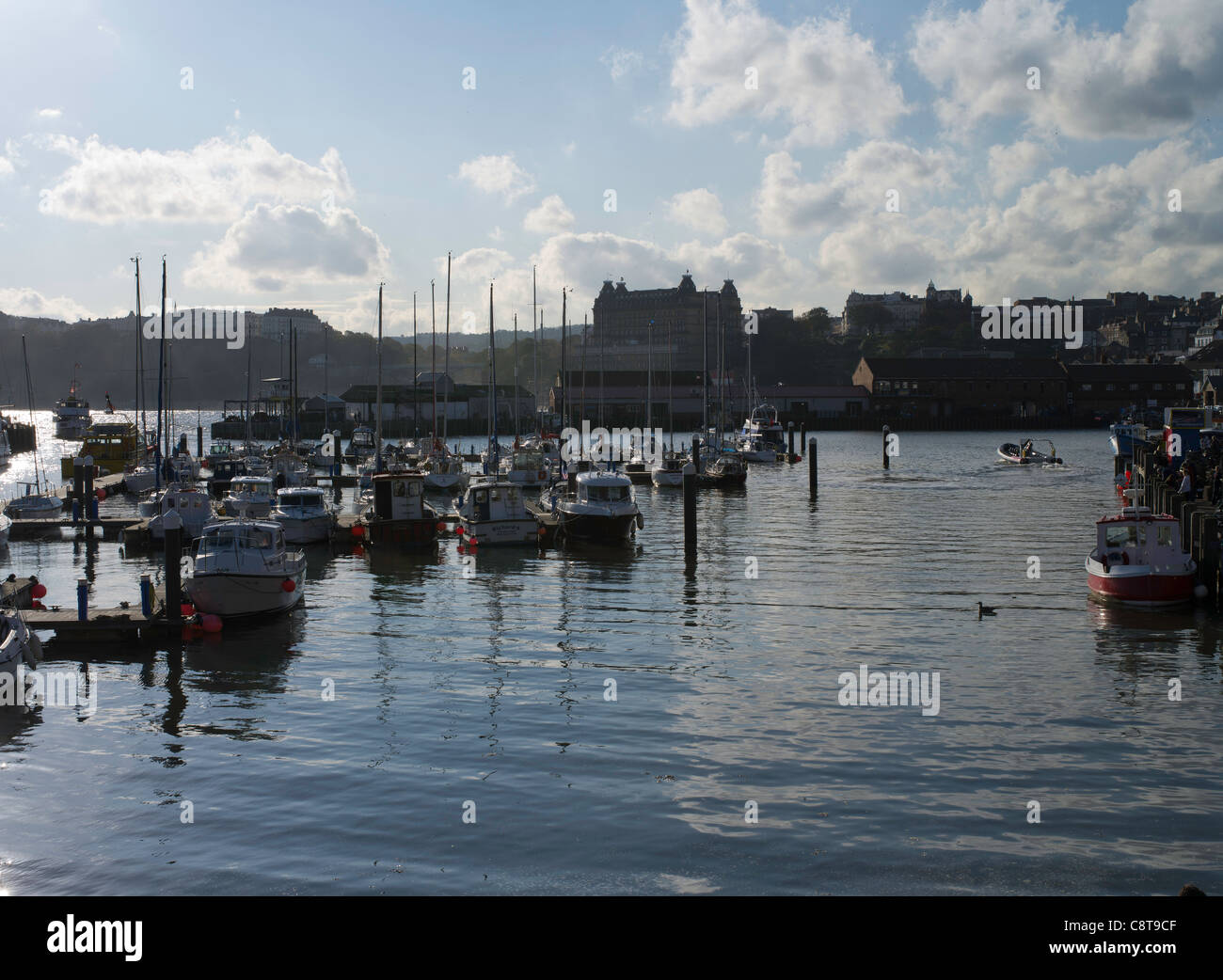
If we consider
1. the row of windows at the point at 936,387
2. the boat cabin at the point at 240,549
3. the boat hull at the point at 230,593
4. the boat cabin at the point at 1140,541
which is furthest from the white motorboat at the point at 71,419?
the boat cabin at the point at 1140,541

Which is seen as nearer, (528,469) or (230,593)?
(230,593)

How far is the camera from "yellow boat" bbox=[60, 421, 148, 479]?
275ft

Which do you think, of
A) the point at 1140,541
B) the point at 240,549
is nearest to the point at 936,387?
the point at 1140,541

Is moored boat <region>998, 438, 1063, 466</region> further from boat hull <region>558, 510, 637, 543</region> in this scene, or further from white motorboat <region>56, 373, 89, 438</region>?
white motorboat <region>56, 373, 89, 438</region>

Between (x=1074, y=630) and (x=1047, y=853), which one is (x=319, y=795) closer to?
(x=1047, y=853)

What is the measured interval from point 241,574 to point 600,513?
58.2 ft

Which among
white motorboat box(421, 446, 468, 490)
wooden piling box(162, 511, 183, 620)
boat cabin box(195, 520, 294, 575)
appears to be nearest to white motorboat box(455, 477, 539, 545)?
boat cabin box(195, 520, 294, 575)

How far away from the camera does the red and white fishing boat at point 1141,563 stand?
99.6 ft

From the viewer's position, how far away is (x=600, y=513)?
4453 cm

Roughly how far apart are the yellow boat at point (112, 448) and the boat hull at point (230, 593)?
55.4 meters

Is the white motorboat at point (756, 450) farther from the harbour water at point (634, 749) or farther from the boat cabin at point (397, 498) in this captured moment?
the harbour water at point (634, 749)

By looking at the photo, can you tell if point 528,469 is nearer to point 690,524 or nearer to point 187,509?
point 187,509
